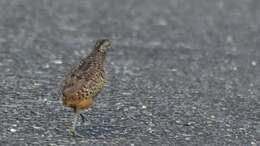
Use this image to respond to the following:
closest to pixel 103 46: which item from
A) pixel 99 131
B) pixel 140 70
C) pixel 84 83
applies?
pixel 84 83

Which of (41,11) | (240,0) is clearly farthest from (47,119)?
(240,0)

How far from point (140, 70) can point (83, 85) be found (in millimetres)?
3147

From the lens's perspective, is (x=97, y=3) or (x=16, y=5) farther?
(x=97, y=3)

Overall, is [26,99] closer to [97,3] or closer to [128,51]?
[128,51]

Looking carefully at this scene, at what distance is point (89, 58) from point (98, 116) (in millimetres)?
794

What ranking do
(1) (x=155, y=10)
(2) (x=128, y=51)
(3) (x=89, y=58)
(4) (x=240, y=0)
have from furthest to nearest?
(4) (x=240, y=0)
(1) (x=155, y=10)
(2) (x=128, y=51)
(3) (x=89, y=58)

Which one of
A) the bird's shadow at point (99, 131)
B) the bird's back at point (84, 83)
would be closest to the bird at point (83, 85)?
the bird's back at point (84, 83)

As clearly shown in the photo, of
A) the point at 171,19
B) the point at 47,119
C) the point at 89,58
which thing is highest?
the point at 171,19

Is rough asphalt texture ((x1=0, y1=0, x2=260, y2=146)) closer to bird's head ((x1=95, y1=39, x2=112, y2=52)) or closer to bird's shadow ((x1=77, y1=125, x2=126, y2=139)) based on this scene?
bird's shadow ((x1=77, y1=125, x2=126, y2=139))

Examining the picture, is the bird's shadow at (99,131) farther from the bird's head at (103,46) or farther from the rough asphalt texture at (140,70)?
the bird's head at (103,46)

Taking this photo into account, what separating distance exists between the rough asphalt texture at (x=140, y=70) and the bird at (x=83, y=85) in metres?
0.29

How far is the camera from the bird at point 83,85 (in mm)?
6137

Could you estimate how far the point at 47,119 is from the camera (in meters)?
6.89

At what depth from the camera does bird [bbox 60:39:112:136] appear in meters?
6.14
